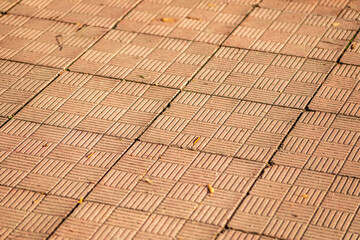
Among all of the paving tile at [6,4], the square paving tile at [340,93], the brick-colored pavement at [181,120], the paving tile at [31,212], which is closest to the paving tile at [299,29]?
the brick-colored pavement at [181,120]

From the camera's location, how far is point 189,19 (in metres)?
7.15

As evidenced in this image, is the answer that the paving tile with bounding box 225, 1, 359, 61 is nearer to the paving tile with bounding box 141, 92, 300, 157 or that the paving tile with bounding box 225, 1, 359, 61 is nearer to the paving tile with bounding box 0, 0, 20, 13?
the paving tile with bounding box 141, 92, 300, 157

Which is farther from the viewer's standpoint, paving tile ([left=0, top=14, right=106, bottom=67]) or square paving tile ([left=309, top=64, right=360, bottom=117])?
paving tile ([left=0, top=14, right=106, bottom=67])

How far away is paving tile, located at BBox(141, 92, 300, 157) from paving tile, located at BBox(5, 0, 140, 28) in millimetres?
2079

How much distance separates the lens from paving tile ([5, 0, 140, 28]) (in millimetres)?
7289

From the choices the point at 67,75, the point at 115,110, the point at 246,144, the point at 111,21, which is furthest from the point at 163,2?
the point at 246,144

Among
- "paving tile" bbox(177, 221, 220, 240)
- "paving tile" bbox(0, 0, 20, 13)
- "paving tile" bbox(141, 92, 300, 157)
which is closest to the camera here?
"paving tile" bbox(177, 221, 220, 240)

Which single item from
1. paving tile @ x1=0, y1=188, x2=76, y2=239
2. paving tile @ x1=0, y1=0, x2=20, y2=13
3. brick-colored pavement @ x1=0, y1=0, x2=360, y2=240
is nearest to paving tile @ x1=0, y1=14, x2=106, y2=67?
brick-colored pavement @ x1=0, y1=0, x2=360, y2=240

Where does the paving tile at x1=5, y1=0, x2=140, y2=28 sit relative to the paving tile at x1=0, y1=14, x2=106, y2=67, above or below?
above

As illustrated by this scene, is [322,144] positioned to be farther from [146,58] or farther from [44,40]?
[44,40]

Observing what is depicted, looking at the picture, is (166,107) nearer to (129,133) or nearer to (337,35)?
(129,133)

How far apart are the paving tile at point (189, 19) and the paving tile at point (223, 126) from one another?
1.28 meters

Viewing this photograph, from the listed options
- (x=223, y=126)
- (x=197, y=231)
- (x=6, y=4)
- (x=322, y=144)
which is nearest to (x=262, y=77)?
(x=223, y=126)

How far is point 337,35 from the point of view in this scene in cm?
664
